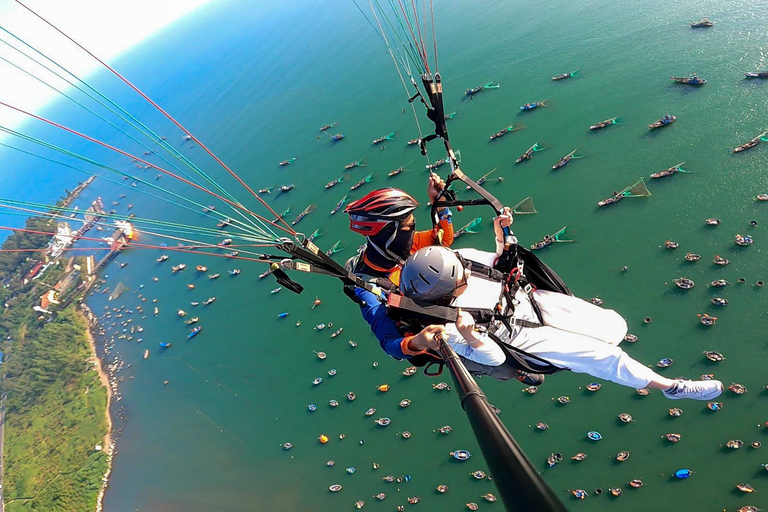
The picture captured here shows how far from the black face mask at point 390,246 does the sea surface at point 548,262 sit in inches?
497

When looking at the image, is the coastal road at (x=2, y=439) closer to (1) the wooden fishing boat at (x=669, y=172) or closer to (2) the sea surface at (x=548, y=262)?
(2) the sea surface at (x=548, y=262)

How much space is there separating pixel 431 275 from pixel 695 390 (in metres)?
3.41

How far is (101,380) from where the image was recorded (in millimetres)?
25078

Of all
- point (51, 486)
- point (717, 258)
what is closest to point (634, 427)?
point (717, 258)

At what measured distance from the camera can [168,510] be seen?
1880 centimetres

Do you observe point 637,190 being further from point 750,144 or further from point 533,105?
point 533,105

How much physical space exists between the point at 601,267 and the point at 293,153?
2649cm

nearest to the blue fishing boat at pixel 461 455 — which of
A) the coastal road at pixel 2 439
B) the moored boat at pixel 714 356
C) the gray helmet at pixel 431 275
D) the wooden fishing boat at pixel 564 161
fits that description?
the moored boat at pixel 714 356

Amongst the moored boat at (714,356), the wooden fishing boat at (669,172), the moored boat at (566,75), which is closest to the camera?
the moored boat at (714,356)

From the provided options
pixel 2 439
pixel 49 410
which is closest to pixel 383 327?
pixel 49 410

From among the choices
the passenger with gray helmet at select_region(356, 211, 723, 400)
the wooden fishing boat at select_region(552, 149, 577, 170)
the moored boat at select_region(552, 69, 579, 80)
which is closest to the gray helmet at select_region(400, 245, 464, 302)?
the passenger with gray helmet at select_region(356, 211, 723, 400)

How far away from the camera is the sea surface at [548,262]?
12.7 meters

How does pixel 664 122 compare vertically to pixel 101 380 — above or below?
above

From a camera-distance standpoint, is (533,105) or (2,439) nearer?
(533,105)
